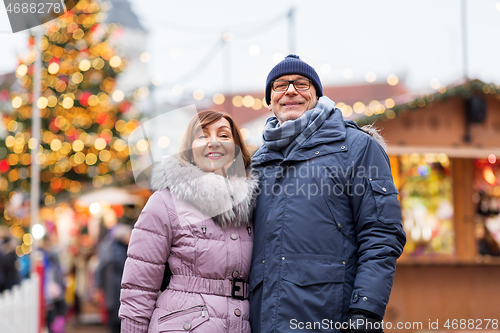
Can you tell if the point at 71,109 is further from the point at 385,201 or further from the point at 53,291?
the point at 385,201

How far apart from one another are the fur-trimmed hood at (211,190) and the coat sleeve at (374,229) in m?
0.57

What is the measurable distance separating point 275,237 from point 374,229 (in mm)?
484

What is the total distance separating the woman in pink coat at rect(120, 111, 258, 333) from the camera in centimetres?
243

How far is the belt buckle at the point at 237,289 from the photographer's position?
252 cm

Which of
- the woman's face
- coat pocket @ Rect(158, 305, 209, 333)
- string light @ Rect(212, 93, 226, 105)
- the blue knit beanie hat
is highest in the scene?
string light @ Rect(212, 93, 226, 105)

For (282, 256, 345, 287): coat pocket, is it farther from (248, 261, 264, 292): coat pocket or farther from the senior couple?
(248, 261, 264, 292): coat pocket

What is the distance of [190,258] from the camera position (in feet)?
8.14

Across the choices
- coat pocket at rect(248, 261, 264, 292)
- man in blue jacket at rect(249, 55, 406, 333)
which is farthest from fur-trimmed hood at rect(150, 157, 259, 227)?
coat pocket at rect(248, 261, 264, 292)

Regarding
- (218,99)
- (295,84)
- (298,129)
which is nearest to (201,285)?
(298,129)

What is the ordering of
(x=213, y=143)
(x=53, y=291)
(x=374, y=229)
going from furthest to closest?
(x=53, y=291), (x=213, y=143), (x=374, y=229)

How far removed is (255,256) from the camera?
2553 millimetres

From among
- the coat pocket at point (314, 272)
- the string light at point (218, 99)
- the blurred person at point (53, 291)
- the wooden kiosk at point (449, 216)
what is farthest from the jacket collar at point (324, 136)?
the string light at point (218, 99)

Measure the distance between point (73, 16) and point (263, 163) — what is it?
12.9 m

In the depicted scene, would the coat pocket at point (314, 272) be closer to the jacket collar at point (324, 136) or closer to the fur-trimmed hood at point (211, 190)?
the fur-trimmed hood at point (211, 190)
